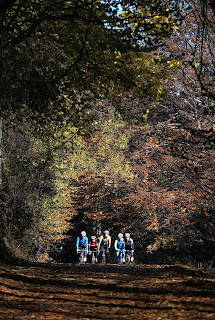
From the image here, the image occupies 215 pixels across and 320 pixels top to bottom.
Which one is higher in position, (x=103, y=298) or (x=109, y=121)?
(x=109, y=121)

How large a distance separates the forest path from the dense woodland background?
2.97 m

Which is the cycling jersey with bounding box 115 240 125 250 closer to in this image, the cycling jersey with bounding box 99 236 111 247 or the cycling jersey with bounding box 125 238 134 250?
the cycling jersey with bounding box 125 238 134 250

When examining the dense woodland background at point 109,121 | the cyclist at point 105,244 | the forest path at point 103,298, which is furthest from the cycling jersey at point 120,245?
the forest path at point 103,298

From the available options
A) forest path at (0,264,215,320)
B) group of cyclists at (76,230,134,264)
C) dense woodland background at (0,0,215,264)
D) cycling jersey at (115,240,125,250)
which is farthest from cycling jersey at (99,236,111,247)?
forest path at (0,264,215,320)

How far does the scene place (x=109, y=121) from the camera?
18109mm

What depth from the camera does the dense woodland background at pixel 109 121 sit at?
10.8 m

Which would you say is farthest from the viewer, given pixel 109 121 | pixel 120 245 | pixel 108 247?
pixel 108 247

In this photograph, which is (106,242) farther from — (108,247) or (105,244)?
(108,247)

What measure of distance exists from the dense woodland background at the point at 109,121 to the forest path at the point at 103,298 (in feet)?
9.75

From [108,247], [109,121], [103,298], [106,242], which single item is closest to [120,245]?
[108,247]

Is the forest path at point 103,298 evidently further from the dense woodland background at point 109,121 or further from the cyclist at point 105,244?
the cyclist at point 105,244

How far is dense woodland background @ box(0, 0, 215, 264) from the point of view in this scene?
10836 mm

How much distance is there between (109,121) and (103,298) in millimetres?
9688

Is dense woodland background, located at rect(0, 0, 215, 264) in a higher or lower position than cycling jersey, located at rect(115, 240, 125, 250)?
higher
